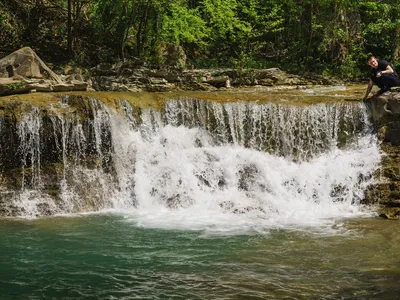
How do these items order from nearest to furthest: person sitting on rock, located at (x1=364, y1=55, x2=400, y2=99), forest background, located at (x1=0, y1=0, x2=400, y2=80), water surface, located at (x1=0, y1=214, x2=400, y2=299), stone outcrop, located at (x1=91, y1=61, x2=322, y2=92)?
water surface, located at (x1=0, y1=214, x2=400, y2=299) → person sitting on rock, located at (x1=364, y1=55, x2=400, y2=99) → stone outcrop, located at (x1=91, y1=61, x2=322, y2=92) → forest background, located at (x1=0, y1=0, x2=400, y2=80)

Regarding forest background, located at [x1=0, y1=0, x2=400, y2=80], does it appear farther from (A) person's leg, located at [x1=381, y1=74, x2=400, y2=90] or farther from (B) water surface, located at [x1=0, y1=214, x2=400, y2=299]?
(B) water surface, located at [x1=0, y1=214, x2=400, y2=299]

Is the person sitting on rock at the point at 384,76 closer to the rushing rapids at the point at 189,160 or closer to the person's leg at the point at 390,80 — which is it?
the person's leg at the point at 390,80

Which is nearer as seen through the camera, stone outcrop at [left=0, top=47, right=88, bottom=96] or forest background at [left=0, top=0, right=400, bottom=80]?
stone outcrop at [left=0, top=47, right=88, bottom=96]

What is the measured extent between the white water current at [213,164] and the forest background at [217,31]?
21.1 ft

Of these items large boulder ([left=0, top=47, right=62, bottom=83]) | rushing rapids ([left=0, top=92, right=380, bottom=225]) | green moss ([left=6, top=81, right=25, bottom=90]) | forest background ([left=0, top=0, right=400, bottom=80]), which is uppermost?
forest background ([left=0, top=0, right=400, bottom=80])

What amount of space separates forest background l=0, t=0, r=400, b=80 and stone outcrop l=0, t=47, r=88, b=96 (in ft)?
15.4

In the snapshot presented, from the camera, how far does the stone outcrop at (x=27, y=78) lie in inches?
476

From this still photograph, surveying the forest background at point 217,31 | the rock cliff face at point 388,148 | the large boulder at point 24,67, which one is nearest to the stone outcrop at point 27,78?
the large boulder at point 24,67

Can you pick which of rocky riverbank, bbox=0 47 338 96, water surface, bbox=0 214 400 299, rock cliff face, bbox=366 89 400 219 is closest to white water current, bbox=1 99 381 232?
rock cliff face, bbox=366 89 400 219

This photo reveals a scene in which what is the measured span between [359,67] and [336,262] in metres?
15.7

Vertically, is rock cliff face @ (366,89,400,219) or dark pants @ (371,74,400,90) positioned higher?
dark pants @ (371,74,400,90)

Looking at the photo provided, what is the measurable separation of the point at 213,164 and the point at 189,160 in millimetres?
541

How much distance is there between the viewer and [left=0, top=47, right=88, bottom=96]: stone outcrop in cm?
1210

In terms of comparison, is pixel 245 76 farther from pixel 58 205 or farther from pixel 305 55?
pixel 58 205
